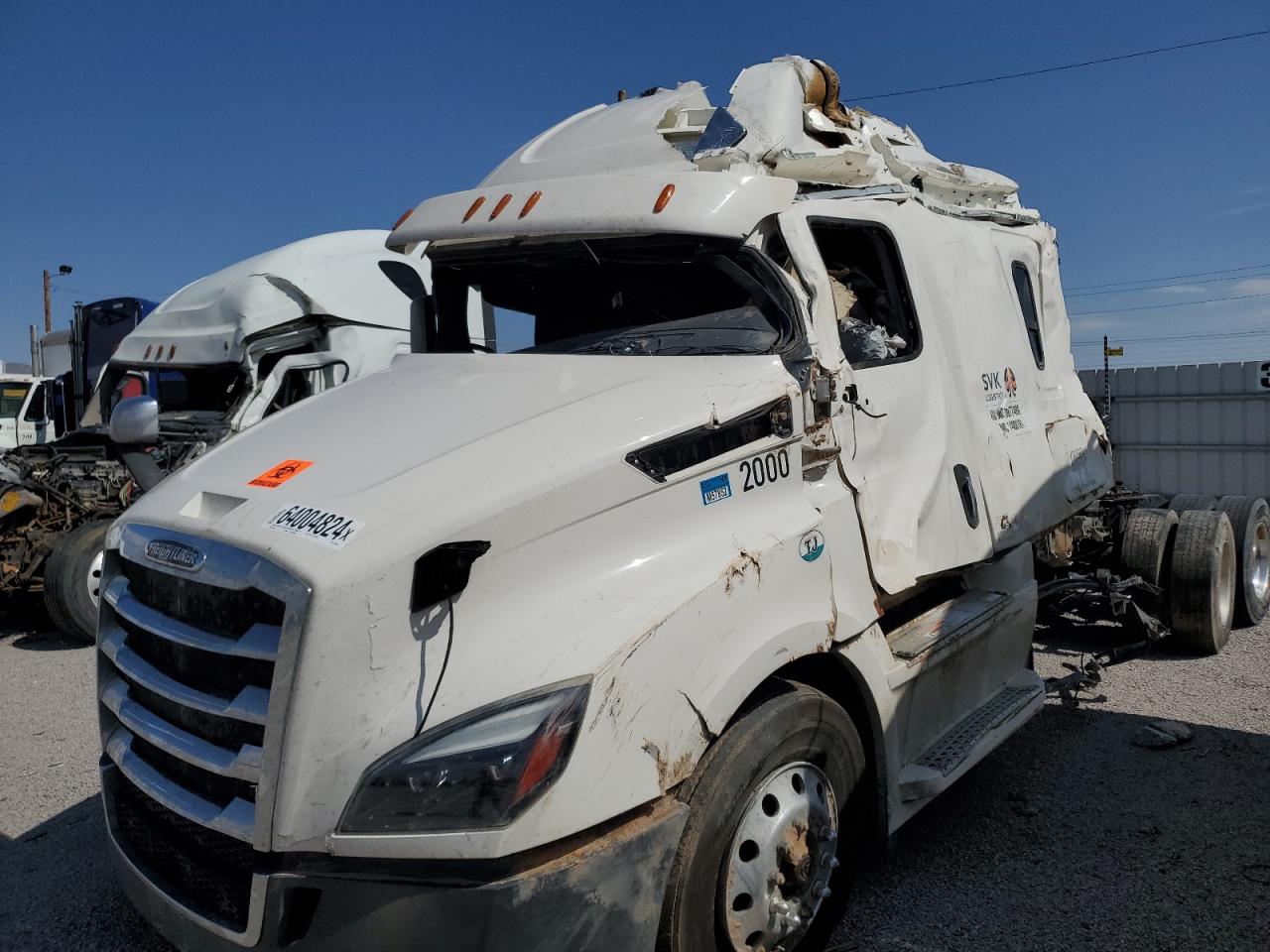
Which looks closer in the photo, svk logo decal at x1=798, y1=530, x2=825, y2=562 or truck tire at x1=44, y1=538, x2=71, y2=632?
svk logo decal at x1=798, y1=530, x2=825, y2=562

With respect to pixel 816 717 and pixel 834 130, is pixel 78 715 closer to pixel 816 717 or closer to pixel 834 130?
pixel 816 717

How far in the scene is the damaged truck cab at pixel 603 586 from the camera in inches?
89.6

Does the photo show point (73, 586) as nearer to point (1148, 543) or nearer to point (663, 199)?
point (663, 199)

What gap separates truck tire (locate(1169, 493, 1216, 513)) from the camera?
7612 mm

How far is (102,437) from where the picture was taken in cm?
1005

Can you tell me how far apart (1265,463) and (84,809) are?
1259 centimetres

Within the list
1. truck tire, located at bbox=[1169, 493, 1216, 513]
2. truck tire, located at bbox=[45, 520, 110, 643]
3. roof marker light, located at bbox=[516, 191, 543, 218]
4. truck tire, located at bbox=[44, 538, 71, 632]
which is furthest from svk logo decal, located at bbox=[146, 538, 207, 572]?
truck tire, located at bbox=[1169, 493, 1216, 513]

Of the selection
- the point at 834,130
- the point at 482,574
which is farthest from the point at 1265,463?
the point at 482,574

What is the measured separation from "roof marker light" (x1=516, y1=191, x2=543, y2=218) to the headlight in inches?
92.0

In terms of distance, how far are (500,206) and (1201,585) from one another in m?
5.57

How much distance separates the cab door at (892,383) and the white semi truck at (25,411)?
1609 centimetres

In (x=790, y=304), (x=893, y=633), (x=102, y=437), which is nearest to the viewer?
(x=790, y=304)

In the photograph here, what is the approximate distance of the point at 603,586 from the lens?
2590 millimetres

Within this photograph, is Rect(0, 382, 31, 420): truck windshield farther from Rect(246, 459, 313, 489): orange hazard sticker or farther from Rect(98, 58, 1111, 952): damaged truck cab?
Rect(246, 459, 313, 489): orange hazard sticker
